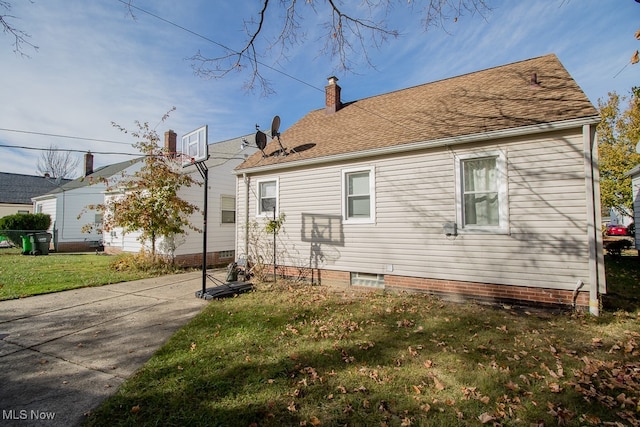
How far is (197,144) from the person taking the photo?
300 inches

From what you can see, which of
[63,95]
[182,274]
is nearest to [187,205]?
[182,274]

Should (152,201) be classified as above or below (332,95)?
below

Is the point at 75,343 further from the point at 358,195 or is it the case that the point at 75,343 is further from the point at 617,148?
the point at 617,148

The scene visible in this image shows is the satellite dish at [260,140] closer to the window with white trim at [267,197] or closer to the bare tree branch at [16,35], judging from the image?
the window with white trim at [267,197]

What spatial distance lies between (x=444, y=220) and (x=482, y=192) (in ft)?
3.21

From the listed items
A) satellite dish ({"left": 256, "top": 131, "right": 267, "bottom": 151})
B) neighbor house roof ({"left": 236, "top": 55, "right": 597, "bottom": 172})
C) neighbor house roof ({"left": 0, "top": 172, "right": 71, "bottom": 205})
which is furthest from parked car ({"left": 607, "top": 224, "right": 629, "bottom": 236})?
neighbor house roof ({"left": 0, "top": 172, "right": 71, "bottom": 205})

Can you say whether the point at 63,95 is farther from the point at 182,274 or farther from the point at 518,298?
the point at 518,298

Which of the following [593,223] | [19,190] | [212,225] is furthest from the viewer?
[19,190]

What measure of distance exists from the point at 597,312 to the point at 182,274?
11.3m

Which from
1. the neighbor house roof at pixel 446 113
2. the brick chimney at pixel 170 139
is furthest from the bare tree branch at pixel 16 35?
the brick chimney at pixel 170 139

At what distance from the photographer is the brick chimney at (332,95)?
11.3 m

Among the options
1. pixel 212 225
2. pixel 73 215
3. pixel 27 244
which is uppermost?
pixel 73 215

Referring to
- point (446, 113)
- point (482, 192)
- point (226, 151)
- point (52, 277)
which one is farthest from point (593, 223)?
point (226, 151)

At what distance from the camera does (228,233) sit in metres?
13.9
